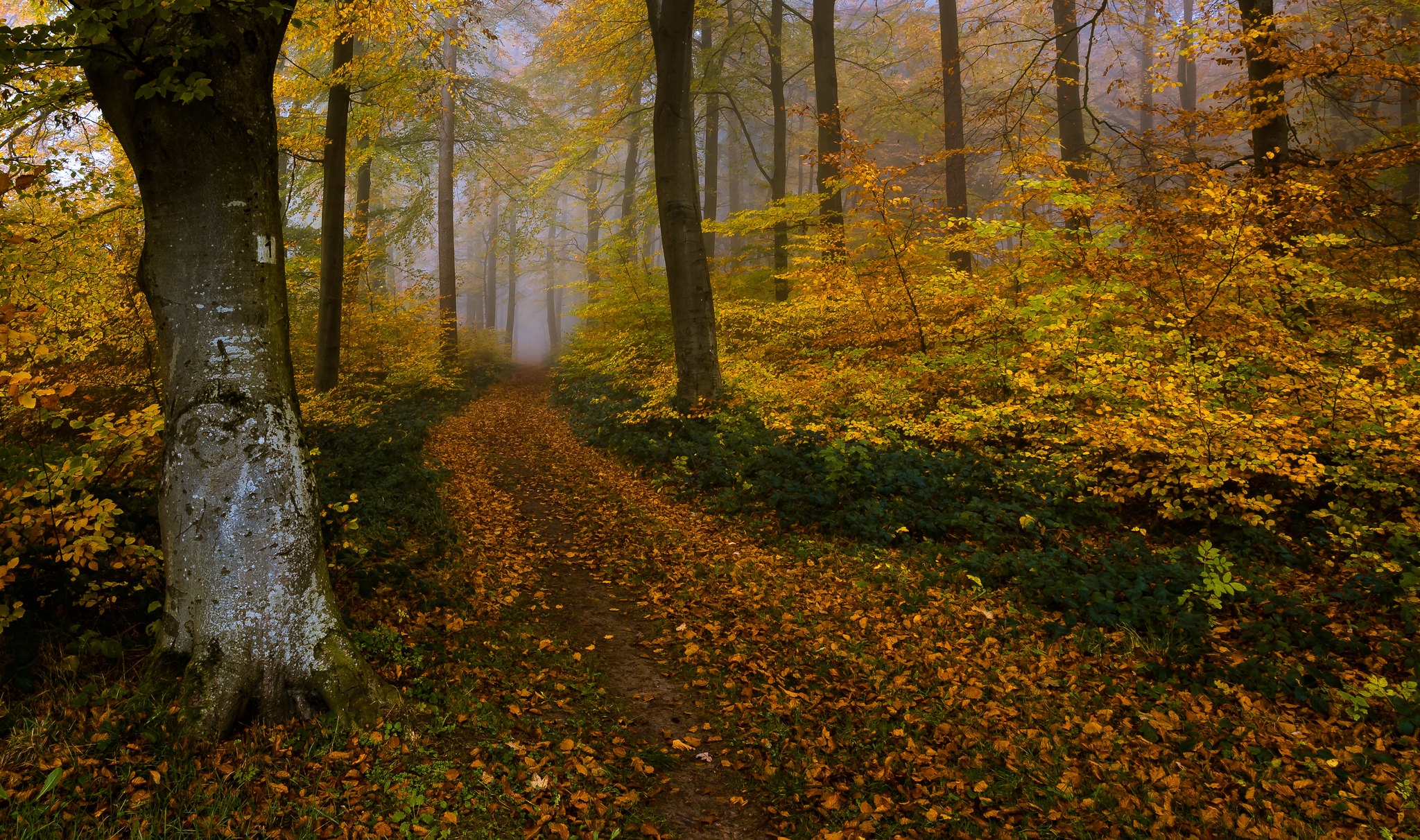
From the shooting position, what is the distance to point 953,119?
12375 mm

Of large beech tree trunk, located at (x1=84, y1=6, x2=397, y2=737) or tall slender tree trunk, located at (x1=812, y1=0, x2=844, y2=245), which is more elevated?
tall slender tree trunk, located at (x1=812, y1=0, x2=844, y2=245)

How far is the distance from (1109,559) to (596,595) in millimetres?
4423

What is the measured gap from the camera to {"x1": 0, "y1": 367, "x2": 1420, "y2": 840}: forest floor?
2.81m

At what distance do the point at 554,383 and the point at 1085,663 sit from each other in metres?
16.9

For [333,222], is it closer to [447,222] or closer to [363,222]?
[363,222]

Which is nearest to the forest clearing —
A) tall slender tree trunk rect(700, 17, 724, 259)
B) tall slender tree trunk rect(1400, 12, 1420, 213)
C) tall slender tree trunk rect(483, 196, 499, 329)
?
tall slender tree trunk rect(1400, 12, 1420, 213)

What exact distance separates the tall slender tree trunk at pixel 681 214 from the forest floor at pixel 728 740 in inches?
196

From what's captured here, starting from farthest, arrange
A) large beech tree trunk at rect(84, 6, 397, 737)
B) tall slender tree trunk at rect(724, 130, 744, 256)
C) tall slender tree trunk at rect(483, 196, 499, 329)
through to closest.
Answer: tall slender tree trunk at rect(483, 196, 499, 329) → tall slender tree trunk at rect(724, 130, 744, 256) → large beech tree trunk at rect(84, 6, 397, 737)

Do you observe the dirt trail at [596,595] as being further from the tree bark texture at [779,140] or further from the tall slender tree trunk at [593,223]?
the tree bark texture at [779,140]

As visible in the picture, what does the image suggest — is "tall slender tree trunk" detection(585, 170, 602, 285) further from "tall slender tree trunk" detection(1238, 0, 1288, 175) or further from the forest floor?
"tall slender tree trunk" detection(1238, 0, 1288, 175)

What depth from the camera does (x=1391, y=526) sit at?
462 cm

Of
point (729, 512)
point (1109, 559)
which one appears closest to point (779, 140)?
point (729, 512)

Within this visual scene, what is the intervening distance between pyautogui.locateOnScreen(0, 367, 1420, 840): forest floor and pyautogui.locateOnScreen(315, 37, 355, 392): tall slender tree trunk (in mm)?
6103

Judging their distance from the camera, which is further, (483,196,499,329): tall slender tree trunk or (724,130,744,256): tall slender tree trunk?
(483,196,499,329): tall slender tree trunk
